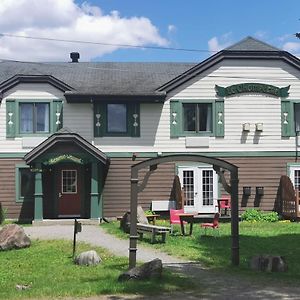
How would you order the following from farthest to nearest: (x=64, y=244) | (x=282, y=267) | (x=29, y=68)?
(x=29, y=68)
(x=64, y=244)
(x=282, y=267)

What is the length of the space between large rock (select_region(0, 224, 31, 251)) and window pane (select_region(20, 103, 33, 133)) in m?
7.95

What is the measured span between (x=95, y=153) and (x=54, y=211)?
10.5 feet

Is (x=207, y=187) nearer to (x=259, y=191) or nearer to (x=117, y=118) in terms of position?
(x=259, y=191)

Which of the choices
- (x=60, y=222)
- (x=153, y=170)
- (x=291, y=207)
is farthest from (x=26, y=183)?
(x=153, y=170)

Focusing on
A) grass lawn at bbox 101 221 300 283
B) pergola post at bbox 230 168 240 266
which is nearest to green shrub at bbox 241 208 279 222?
grass lawn at bbox 101 221 300 283

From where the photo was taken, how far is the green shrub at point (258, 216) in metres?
23.1

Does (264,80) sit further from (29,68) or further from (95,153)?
(29,68)

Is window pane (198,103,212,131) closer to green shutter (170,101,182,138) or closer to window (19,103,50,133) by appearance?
green shutter (170,101,182,138)

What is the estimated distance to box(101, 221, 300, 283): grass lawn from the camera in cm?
1224

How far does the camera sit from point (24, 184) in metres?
23.3

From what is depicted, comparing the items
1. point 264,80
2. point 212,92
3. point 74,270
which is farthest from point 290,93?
point 74,270

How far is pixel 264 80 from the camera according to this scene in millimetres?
23828

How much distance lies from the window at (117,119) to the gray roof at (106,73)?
67 cm

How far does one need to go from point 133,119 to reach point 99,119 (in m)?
1.40
